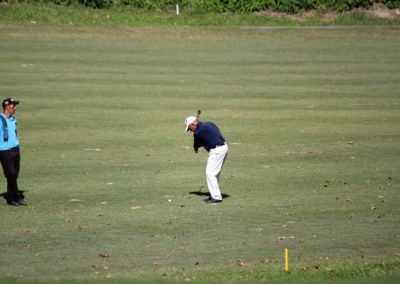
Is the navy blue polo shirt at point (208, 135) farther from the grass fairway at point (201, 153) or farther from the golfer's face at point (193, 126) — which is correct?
the grass fairway at point (201, 153)

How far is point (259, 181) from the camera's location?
909 inches

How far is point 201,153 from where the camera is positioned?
27.3 metres

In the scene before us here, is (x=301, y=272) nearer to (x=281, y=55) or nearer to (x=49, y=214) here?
(x=49, y=214)

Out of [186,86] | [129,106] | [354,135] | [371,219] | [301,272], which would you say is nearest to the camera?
[301,272]

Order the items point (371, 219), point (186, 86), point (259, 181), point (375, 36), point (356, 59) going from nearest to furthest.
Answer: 1. point (371, 219)
2. point (259, 181)
3. point (186, 86)
4. point (356, 59)
5. point (375, 36)

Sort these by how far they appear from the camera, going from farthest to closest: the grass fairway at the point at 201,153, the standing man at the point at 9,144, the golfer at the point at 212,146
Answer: the golfer at the point at 212,146 → the standing man at the point at 9,144 → the grass fairway at the point at 201,153

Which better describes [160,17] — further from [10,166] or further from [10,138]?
[10,166]

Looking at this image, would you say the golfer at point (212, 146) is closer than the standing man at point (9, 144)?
No

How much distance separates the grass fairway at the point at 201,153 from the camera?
55.7 feet

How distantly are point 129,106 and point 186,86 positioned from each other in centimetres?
392

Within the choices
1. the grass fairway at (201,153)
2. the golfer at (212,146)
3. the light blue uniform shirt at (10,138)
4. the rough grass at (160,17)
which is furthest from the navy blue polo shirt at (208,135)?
the rough grass at (160,17)

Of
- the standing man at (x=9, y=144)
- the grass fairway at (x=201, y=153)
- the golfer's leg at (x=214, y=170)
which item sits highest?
the standing man at (x=9, y=144)

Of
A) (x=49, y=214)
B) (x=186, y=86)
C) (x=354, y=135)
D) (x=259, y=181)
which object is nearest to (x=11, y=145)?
(x=49, y=214)

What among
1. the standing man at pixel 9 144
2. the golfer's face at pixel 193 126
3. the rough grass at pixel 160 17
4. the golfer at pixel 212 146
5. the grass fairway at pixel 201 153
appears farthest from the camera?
the rough grass at pixel 160 17
